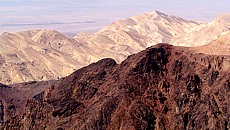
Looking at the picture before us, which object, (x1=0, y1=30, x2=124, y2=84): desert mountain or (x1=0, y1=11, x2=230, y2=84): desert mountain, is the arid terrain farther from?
(x1=0, y1=11, x2=230, y2=84): desert mountain

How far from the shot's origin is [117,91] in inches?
2398

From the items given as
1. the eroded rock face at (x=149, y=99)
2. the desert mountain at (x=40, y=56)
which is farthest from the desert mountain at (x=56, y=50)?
the eroded rock face at (x=149, y=99)

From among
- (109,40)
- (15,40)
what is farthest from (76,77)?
(109,40)

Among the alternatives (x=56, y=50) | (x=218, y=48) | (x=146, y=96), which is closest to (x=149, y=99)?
(x=146, y=96)

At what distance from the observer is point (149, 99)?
58.8 meters

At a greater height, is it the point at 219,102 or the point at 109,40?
the point at 219,102

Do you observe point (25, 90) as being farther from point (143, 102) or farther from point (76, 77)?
point (143, 102)

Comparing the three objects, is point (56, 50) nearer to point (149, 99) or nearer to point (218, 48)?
point (218, 48)

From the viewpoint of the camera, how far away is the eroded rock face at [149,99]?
5559 cm

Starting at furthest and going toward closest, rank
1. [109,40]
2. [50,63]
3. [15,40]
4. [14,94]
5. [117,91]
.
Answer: [109,40], [15,40], [50,63], [14,94], [117,91]

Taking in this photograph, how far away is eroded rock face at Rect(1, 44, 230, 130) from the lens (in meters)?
55.6

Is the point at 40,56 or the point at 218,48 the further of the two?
the point at 40,56

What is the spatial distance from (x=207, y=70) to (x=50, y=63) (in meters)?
91.3

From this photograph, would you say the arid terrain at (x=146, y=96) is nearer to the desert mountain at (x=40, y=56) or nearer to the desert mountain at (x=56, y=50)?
the desert mountain at (x=40, y=56)
